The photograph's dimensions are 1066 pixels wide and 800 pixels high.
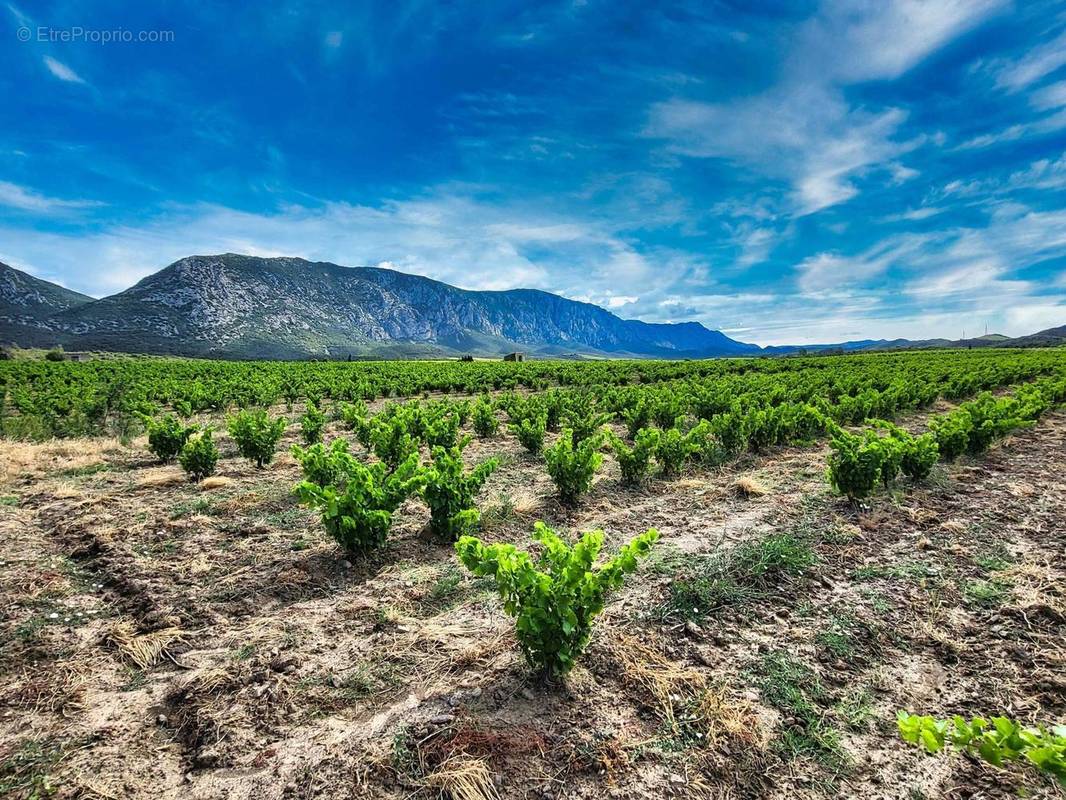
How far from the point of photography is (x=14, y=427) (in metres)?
12.9

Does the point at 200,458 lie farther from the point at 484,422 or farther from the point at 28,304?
the point at 28,304

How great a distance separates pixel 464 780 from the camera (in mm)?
3053

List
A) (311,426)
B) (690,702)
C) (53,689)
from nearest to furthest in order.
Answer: (690,702), (53,689), (311,426)

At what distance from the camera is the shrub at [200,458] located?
30.4ft

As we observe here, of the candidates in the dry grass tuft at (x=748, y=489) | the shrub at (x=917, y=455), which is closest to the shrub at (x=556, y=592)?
the dry grass tuft at (x=748, y=489)

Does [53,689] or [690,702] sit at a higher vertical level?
[690,702]

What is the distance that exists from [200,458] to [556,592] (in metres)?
8.70

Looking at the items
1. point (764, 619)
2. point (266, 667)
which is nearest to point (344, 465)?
point (266, 667)

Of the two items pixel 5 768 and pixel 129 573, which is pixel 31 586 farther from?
pixel 5 768

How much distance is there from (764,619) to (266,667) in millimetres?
4703

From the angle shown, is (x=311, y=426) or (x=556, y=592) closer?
(x=556, y=592)

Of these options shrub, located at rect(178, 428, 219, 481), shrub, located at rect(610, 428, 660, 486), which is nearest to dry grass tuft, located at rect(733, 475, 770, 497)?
shrub, located at rect(610, 428, 660, 486)

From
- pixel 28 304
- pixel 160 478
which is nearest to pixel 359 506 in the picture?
pixel 160 478

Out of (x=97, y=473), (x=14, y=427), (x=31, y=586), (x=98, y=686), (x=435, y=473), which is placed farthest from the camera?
(x=14, y=427)
